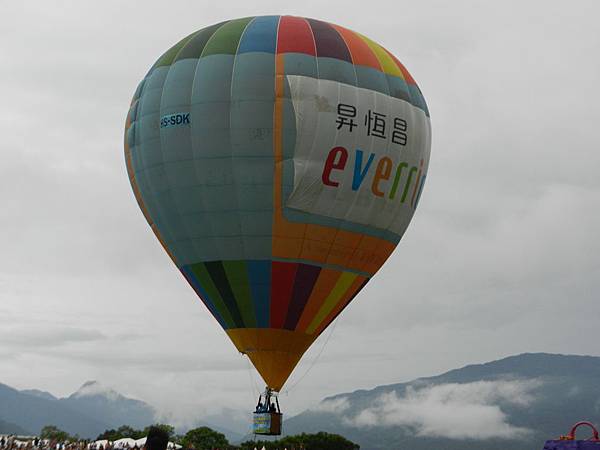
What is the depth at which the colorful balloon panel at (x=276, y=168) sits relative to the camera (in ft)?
101

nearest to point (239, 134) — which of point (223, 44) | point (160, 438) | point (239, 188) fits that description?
point (239, 188)

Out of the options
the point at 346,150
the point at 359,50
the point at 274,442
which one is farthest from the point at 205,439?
the point at 359,50

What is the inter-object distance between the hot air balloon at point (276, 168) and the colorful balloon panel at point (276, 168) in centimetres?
5

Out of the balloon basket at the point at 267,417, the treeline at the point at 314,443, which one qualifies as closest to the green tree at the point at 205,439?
the treeline at the point at 314,443

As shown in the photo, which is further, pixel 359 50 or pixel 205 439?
pixel 205 439

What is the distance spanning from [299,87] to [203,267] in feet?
26.2

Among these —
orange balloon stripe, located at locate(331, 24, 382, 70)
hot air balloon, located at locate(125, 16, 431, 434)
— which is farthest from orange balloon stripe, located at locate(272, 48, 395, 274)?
orange balloon stripe, located at locate(331, 24, 382, 70)

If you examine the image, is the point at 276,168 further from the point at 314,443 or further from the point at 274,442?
the point at 314,443

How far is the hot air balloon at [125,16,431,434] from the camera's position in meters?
30.8

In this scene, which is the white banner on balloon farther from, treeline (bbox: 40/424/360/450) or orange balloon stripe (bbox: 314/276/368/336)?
treeline (bbox: 40/424/360/450)

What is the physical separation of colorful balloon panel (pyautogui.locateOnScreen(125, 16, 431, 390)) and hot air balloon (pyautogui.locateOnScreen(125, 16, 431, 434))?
5cm

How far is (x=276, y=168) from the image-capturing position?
1210 inches

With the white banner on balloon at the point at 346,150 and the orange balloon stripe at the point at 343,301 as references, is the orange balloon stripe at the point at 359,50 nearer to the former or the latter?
the white banner on balloon at the point at 346,150

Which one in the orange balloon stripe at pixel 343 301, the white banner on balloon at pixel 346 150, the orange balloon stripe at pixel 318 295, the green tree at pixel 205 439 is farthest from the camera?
the green tree at pixel 205 439
